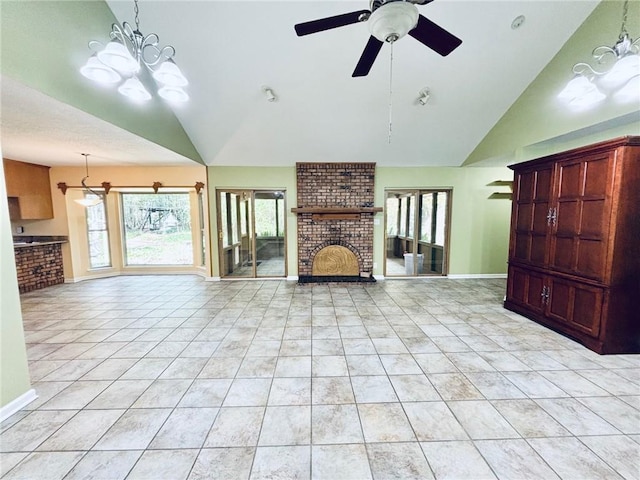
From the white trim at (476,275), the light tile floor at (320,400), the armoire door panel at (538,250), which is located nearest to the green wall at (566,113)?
the armoire door panel at (538,250)

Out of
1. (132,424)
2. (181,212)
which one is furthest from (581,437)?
(181,212)

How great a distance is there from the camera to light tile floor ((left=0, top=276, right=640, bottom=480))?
A: 1.58m

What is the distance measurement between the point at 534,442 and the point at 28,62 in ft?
15.1

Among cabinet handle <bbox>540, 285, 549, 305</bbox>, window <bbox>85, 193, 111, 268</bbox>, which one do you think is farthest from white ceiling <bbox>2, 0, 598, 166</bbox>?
cabinet handle <bbox>540, 285, 549, 305</bbox>

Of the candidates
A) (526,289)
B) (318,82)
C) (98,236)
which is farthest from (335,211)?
(98,236)

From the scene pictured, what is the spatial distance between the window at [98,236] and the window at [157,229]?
0.38m

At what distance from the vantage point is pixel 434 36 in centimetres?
197

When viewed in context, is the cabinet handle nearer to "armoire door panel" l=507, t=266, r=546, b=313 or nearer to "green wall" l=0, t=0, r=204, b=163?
"armoire door panel" l=507, t=266, r=546, b=313

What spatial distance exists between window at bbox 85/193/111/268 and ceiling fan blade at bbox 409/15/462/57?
735cm

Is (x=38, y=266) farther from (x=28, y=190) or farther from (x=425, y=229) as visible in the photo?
(x=425, y=229)

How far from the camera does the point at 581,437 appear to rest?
1.75 metres

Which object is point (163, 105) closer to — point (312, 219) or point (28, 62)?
point (28, 62)

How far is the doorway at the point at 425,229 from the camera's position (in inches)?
239

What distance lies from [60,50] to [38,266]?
506 centimetres
